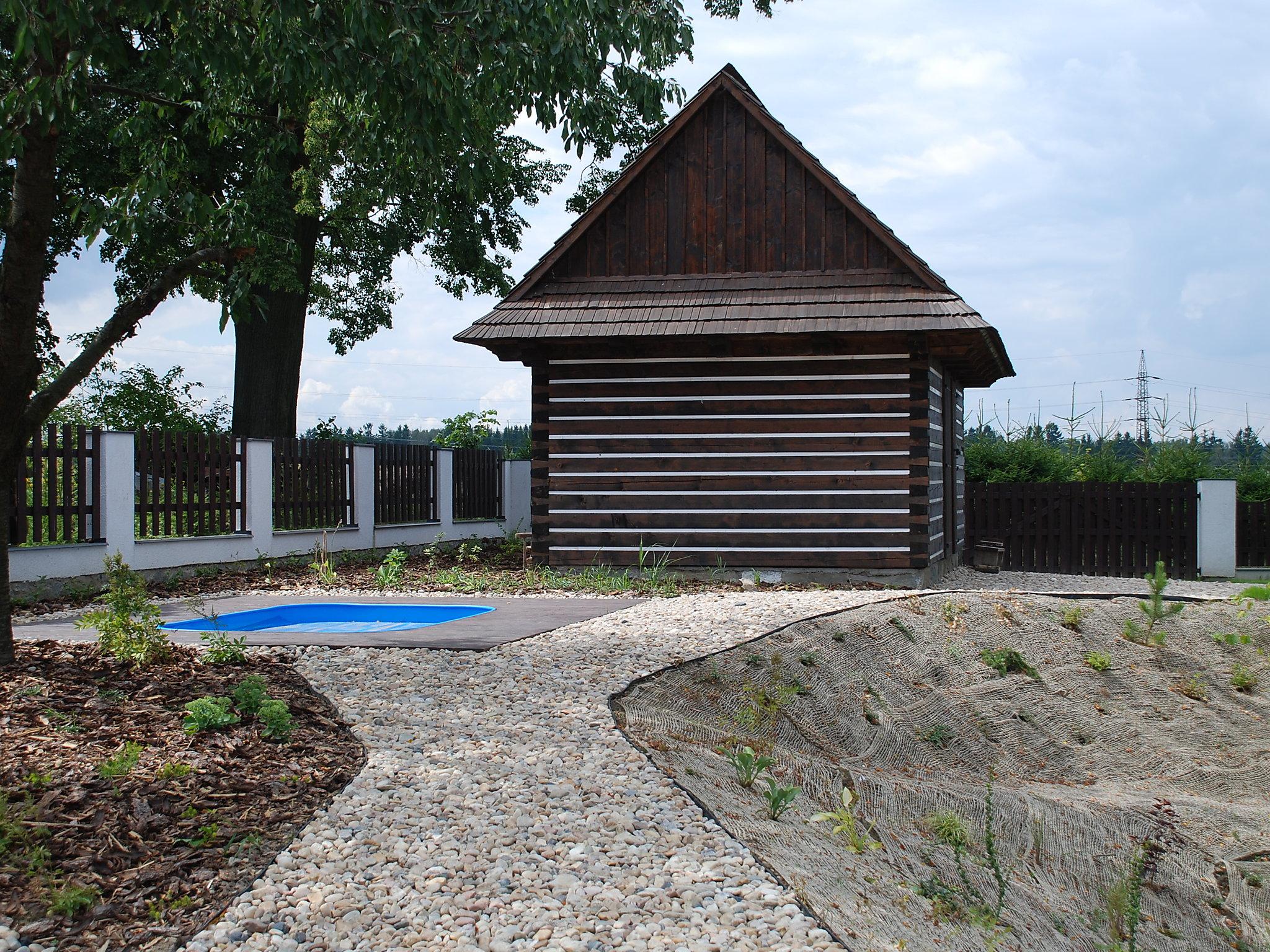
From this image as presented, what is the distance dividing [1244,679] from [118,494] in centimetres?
1241

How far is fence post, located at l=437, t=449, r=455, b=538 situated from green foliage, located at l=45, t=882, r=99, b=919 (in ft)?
54.5

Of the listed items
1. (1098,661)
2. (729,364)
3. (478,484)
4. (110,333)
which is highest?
(729,364)

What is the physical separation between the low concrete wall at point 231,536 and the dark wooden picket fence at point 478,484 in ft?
1.20

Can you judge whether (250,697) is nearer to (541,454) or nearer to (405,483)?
→ (541,454)

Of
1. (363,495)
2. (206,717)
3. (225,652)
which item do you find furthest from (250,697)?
(363,495)

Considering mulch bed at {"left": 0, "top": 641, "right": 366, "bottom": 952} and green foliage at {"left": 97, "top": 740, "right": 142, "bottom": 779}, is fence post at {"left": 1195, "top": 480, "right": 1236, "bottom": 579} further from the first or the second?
green foliage at {"left": 97, "top": 740, "right": 142, "bottom": 779}

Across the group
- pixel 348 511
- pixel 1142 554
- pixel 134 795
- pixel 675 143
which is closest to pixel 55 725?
pixel 134 795

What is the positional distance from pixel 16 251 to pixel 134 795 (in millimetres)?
3996

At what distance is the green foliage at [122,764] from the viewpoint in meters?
4.97

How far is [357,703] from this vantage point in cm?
647

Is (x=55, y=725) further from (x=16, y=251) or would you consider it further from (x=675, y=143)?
(x=675, y=143)

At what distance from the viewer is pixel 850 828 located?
489cm

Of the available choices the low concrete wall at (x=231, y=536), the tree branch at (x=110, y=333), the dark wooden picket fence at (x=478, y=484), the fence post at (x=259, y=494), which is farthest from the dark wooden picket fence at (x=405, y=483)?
the tree branch at (x=110, y=333)

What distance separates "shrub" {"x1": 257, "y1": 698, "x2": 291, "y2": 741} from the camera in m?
5.71
